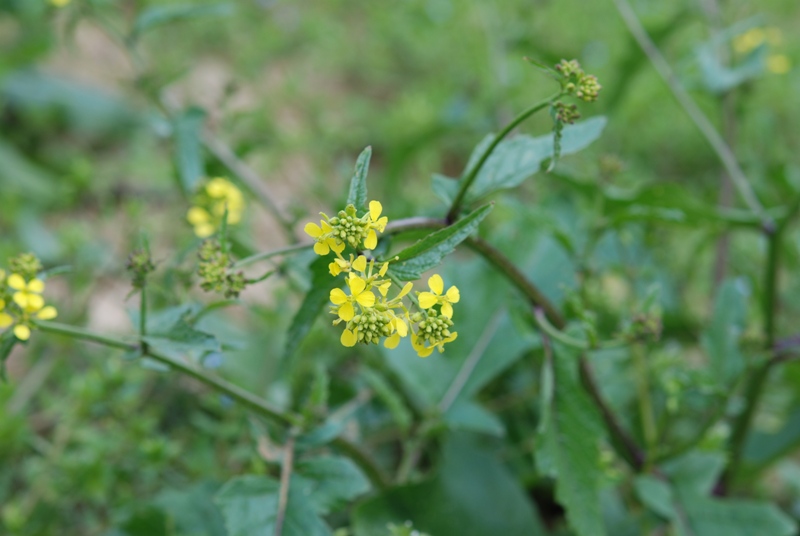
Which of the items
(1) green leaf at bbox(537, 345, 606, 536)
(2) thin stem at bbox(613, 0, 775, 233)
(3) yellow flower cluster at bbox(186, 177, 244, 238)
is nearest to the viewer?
(1) green leaf at bbox(537, 345, 606, 536)

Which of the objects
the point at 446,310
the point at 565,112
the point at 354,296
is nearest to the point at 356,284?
the point at 354,296

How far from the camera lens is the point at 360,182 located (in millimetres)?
895

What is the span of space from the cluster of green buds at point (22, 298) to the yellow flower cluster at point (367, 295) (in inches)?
16.4

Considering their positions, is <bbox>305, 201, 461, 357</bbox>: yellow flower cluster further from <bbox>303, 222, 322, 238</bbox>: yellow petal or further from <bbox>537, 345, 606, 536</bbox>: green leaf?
<bbox>537, 345, 606, 536</bbox>: green leaf

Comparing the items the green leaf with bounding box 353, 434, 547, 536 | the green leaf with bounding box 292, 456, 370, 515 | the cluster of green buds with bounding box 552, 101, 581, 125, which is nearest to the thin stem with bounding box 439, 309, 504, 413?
the green leaf with bounding box 353, 434, 547, 536

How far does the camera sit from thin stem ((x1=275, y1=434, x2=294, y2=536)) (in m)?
1.15

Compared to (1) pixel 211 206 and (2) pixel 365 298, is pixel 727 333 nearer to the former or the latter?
(2) pixel 365 298

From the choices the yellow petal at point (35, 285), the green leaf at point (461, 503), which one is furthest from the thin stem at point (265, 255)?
the green leaf at point (461, 503)

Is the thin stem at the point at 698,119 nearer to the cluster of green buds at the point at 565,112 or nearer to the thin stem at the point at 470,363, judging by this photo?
the thin stem at the point at 470,363

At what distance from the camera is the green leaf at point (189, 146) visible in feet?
5.37

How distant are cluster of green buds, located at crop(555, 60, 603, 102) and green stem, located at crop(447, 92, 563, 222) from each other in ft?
0.05

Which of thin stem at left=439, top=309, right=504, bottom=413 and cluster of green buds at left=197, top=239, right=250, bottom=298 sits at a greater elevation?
thin stem at left=439, top=309, right=504, bottom=413

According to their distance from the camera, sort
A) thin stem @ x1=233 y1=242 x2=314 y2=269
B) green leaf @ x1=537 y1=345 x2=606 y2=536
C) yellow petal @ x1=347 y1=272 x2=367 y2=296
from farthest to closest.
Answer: green leaf @ x1=537 y1=345 x2=606 y2=536
thin stem @ x1=233 y1=242 x2=314 y2=269
yellow petal @ x1=347 y1=272 x2=367 y2=296

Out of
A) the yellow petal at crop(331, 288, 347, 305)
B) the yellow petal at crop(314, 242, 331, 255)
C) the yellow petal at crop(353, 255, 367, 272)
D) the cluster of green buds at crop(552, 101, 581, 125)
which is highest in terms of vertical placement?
the cluster of green buds at crop(552, 101, 581, 125)
